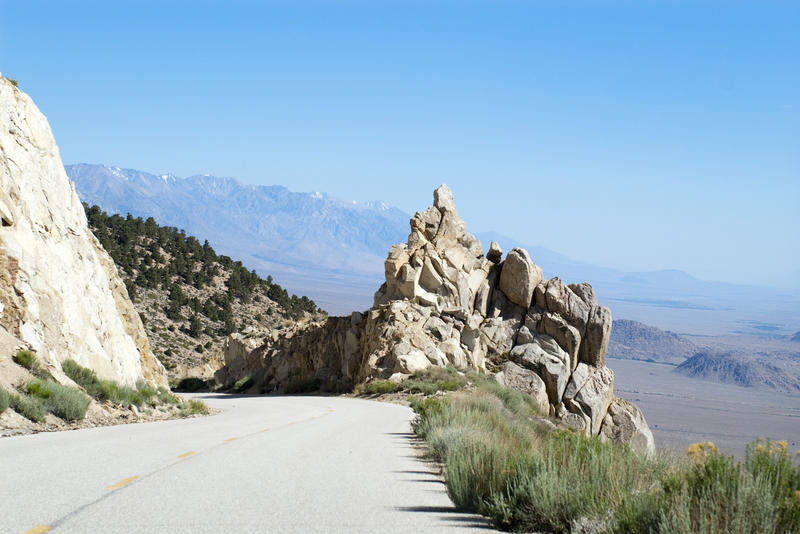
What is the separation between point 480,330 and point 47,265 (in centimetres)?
2335

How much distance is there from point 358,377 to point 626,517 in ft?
108

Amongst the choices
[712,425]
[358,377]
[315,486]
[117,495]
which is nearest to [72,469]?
[117,495]

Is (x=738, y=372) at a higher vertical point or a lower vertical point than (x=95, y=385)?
lower

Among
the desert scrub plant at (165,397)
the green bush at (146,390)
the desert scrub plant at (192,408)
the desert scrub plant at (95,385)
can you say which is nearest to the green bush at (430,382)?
the desert scrub plant at (192,408)

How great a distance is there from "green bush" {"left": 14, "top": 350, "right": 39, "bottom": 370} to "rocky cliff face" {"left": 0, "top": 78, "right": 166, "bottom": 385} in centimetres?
61

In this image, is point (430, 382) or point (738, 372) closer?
point (430, 382)

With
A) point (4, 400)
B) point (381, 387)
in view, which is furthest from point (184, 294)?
point (4, 400)

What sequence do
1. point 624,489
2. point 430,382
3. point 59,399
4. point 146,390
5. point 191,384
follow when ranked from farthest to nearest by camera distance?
point 191,384 → point 430,382 → point 146,390 → point 59,399 → point 624,489

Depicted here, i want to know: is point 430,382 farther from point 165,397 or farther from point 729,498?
point 729,498

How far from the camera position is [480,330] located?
130 feet

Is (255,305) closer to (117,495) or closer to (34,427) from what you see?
(34,427)

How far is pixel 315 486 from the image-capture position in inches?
392

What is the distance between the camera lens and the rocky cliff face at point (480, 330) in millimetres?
37344

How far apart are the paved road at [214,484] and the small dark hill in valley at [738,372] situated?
141m
